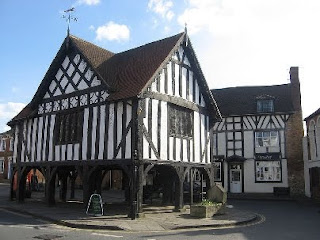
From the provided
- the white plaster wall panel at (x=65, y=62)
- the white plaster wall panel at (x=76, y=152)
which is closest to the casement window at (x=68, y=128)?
the white plaster wall panel at (x=76, y=152)

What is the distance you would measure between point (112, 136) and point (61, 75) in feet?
18.4

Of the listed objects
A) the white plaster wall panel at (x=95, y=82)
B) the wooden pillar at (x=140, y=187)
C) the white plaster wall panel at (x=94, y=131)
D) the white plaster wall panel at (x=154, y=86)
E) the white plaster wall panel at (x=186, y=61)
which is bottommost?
the wooden pillar at (x=140, y=187)

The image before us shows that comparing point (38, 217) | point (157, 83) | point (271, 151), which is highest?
point (157, 83)

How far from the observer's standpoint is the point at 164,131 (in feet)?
50.8

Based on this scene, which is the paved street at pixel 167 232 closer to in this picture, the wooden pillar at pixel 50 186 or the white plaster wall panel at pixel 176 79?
the wooden pillar at pixel 50 186

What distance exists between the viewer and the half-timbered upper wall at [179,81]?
1579cm

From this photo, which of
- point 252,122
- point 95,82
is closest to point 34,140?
point 95,82

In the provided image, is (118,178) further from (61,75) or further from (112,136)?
(112,136)

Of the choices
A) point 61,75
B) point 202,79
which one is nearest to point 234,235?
point 202,79

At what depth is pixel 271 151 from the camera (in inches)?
1135

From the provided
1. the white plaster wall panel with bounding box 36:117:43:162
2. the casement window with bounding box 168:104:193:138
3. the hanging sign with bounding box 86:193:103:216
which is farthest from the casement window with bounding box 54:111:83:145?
the casement window with bounding box 168:104:193:138

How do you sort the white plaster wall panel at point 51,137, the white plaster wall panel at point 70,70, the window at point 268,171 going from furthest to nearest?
the window at point 268,171
the white plaster wall panel at point 51,137
the white plaster wall panel at point 70,70

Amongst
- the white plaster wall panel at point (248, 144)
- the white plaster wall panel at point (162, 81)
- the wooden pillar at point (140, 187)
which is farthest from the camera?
the white plaster wall panel at point (248, 144)

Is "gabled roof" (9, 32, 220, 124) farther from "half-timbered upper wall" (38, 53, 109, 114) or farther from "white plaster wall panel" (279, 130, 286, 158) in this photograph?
"white plaster wall panel" (279, 130, 286, 158)
